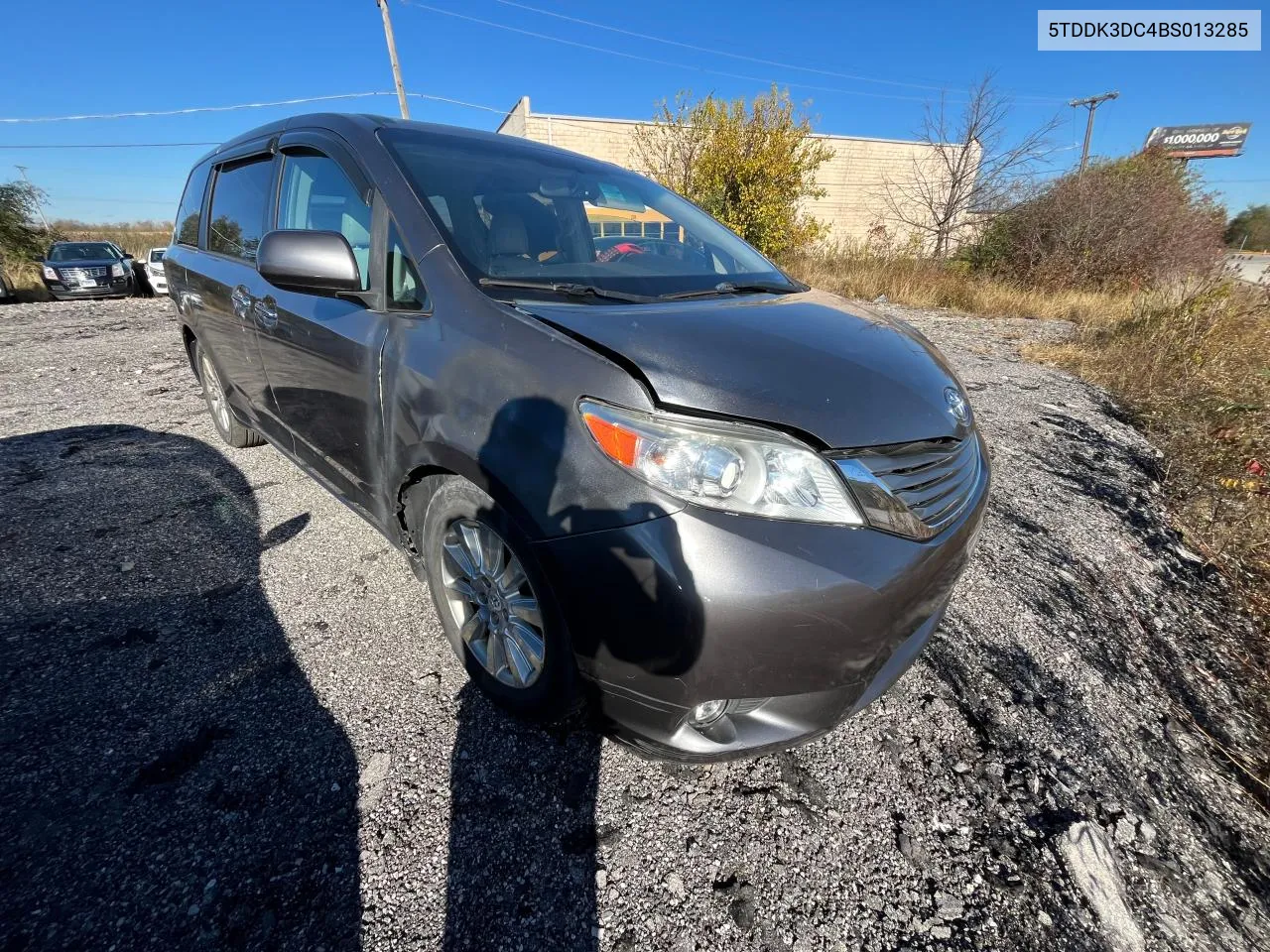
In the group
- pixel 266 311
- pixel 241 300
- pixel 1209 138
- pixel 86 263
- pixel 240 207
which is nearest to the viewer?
pixel 266 311

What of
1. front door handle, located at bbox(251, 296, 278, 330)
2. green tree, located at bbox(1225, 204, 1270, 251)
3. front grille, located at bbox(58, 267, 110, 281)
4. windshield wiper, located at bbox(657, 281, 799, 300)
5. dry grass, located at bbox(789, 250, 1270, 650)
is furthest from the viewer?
green tree, located at bbox(1225, 204, 1270, 251)

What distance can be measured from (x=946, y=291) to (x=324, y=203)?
13.2m

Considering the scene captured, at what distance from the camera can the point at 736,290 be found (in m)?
1.97

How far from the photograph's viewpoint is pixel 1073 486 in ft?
11.1

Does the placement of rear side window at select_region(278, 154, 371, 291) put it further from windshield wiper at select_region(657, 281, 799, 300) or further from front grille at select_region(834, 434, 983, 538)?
front grille at select_region(834, 434, 983, 538)

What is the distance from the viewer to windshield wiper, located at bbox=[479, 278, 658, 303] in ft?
5.18

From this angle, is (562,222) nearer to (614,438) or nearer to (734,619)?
(614,438)

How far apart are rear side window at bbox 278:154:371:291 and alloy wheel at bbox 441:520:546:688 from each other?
93cm

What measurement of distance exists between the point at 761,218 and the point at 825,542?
16022 millimetres

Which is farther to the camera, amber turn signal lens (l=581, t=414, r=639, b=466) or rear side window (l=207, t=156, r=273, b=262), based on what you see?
rear side window (l=207, t=156, r=273, b=262)

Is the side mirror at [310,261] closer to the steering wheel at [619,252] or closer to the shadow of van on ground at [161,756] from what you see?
the steering wheel at [619,252]

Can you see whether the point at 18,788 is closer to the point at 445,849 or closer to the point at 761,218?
the point at 445,849

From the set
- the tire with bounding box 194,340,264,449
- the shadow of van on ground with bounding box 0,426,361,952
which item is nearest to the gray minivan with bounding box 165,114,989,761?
the shadow of van on ground with bounding box 0,426,361,952

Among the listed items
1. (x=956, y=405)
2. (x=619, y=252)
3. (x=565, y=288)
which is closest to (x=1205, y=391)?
(x=956, y=405)
